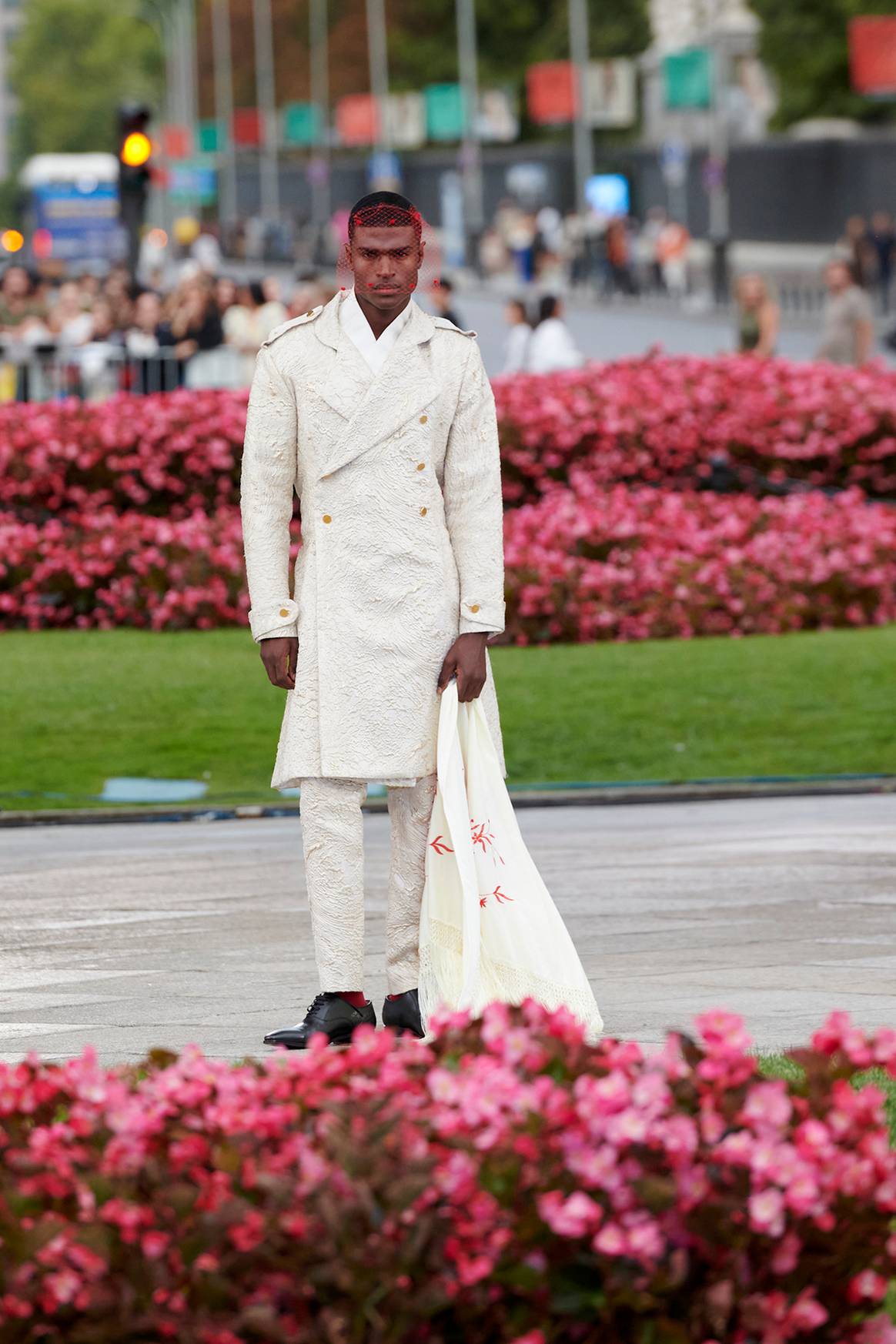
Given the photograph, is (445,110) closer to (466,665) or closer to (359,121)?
(359,121)

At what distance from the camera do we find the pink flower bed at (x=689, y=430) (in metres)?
19.7

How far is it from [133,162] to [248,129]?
110146 mm

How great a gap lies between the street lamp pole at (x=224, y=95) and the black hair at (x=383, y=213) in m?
123

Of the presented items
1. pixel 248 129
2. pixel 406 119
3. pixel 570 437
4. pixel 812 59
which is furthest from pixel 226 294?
pixel 248 129

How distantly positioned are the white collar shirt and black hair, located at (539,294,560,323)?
53.1 ft

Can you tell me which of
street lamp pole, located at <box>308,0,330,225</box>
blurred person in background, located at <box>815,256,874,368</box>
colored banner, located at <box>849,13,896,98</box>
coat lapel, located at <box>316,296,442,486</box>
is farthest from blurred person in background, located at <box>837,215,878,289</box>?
street lamp pole, located at <box>308,0,330,225</box>

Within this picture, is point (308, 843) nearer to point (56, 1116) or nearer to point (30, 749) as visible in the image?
point (56, 1116)

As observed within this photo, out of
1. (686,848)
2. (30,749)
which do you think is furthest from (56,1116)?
(30,749)

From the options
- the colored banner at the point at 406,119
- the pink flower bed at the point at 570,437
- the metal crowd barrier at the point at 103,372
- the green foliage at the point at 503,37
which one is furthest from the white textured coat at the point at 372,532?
the green foliage at the point at 503,37

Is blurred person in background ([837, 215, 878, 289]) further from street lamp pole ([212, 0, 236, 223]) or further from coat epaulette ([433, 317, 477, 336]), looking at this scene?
street lamp pole ([212, 0, 236, 223])

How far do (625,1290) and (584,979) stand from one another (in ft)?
9.50

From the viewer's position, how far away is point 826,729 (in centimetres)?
1370

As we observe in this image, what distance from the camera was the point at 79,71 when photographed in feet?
579

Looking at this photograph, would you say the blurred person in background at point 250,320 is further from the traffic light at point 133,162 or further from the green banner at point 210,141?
the green banner at point 210,141
